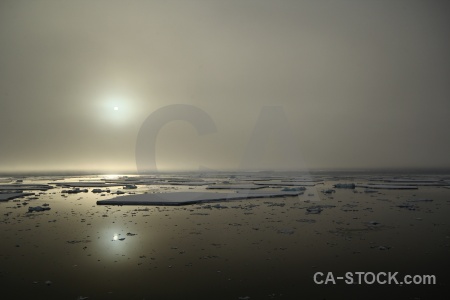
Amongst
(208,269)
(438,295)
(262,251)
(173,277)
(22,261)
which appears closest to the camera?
(438,295)

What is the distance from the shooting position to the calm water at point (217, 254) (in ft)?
20.8

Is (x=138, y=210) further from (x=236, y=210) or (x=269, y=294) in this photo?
(x=269, y=294)

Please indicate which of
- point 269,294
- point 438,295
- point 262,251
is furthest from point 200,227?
point 438,295

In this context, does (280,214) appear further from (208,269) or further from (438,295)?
(438,295)

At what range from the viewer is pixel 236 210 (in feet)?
57.2

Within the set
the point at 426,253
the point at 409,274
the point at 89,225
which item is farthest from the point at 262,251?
the point at 89,225

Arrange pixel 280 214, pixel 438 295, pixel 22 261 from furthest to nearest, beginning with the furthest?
pixel 280 214, pixel 22 261, pixel 438 295

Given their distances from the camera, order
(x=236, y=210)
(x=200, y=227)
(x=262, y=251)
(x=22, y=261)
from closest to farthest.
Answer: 1. (x=22, y=261)
2. (x=262, y=251)
3. (x=200, y=227)
4. (x=236, y=210)

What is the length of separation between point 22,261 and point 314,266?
6.99m

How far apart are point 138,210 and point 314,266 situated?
39.5 ft

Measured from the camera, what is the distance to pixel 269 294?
20.0 ft

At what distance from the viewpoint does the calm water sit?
6.33 m

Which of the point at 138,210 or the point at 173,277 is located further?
the point at 138,210

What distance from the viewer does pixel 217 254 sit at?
8805 millimetres
